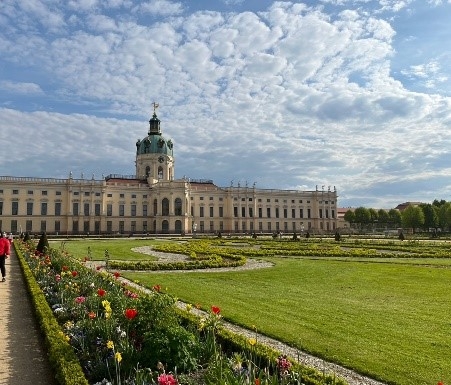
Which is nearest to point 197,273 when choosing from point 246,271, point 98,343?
point 246,271

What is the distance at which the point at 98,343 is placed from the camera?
6.86 meters

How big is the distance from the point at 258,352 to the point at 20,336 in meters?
5.01

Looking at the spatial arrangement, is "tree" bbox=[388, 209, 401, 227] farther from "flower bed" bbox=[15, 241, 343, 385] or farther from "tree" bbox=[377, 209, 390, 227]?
"flower bed" bbox=[15, 241, 343, 385]

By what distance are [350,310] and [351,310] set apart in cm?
2

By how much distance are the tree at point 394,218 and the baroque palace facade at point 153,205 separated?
1388cm

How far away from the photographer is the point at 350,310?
424 inches

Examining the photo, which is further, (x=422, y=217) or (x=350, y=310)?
(x=422, y=217)

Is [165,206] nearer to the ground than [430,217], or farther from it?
farther from it

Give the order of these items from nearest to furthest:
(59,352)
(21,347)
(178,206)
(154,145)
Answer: (59,352) < (21,347) < (178,206) < (154,145)

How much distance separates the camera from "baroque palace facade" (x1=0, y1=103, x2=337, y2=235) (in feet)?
242

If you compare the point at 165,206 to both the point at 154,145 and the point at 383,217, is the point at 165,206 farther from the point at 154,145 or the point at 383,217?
the point at 383,217

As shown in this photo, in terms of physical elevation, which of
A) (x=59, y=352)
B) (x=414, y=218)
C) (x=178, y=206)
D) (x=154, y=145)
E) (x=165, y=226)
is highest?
(x=154, y=145)

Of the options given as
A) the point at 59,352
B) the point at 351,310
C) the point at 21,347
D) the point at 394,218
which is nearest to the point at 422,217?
the point at 394,218

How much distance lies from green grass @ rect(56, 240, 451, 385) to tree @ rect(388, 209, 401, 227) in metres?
85.6
